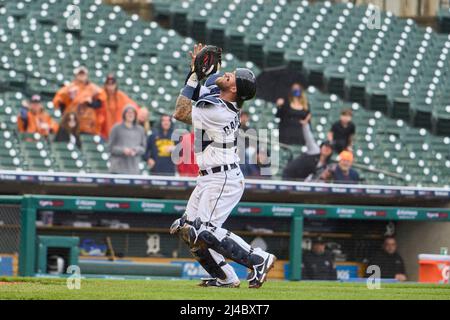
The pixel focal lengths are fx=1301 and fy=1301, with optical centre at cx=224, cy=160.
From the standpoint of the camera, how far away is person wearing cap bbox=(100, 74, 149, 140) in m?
16.1

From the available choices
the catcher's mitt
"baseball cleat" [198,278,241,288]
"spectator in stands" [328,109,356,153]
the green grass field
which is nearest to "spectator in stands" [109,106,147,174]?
"spectator in stands" [328,109,356,153]

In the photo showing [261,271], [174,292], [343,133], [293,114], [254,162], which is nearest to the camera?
[174,292]

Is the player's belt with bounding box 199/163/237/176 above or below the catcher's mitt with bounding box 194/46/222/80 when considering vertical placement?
below

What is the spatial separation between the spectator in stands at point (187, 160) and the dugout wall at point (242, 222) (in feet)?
2.74

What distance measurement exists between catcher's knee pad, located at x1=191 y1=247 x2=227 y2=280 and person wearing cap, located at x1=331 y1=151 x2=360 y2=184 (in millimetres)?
7103

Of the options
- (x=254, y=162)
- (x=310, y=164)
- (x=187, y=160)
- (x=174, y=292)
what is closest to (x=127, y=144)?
(x=187, y=160)

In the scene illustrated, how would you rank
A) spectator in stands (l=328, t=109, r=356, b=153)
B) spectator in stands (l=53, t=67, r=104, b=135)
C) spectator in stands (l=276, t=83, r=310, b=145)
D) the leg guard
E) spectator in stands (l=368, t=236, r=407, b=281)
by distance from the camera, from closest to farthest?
the leg guard
spectator in stands (l=368, t=236, r=407, b=281)
spectator in stands (l=53, t=67, r=104, b=135)
spectator in stands (l=276, t=83, r=310, b=145)
spectator in stands (l=328, t=109, r=356, b=153)

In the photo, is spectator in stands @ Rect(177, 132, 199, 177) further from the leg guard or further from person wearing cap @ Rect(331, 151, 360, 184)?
the leg guard

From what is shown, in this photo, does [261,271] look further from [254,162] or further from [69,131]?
[69,131]

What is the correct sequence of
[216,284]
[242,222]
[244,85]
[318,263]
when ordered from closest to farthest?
[244,85] → [216,284] → [318,263] → [242,222]

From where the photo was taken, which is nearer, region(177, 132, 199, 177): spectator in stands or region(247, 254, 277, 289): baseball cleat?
region(247, 254, 277, 289): baseball cleat

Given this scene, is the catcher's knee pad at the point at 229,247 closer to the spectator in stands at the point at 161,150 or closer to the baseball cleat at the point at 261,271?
the baseball cleat at the point at 261,271

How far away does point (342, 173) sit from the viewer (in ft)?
53.4

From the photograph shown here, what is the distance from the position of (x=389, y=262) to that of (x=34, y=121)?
15.5ft
